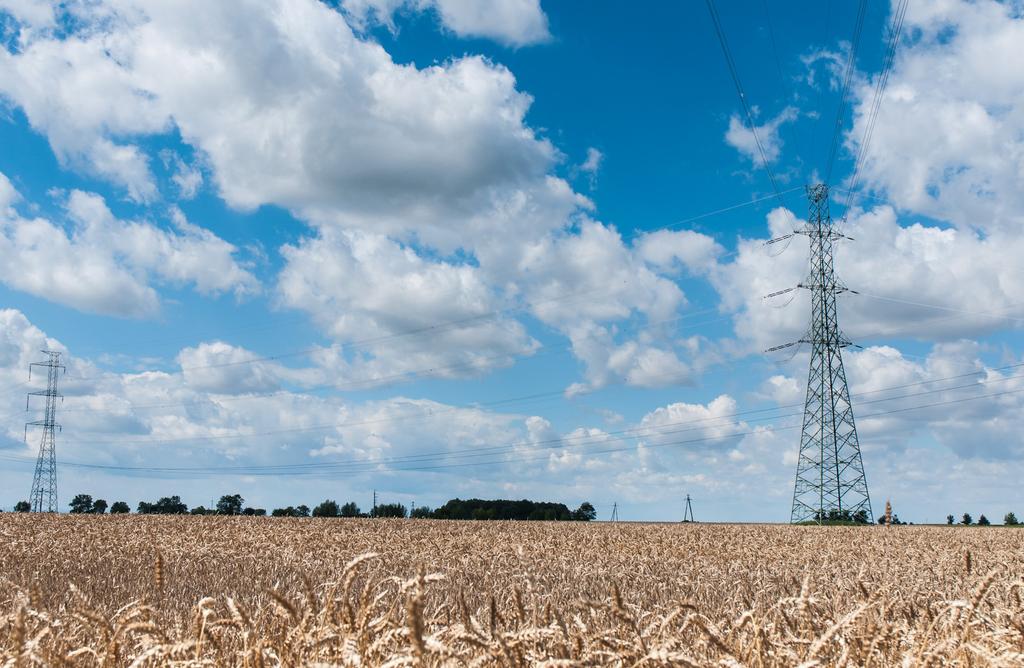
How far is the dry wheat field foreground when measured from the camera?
333 cm

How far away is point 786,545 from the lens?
76.3ft

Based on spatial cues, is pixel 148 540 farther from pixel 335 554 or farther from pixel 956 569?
pixel 956 569

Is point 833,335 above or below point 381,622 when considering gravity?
above

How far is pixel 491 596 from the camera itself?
278 centimetres

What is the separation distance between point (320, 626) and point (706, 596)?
7.72 metres

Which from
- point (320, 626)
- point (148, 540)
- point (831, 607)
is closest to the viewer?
point (320, 626)

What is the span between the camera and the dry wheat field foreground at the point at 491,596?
333 cm

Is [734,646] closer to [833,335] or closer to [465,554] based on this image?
[465,554]

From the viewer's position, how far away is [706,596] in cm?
1006

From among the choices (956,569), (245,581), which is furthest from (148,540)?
(956,569)

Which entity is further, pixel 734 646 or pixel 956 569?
pixel 956 569

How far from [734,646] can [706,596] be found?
6.65m

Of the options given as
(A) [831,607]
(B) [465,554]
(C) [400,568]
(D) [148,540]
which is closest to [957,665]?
(A) [831,607]

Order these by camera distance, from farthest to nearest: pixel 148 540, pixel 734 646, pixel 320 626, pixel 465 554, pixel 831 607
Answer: pixel 148 540
pixel 465 554
pixel 831 607
pixel 734 646
pixel 320 626
